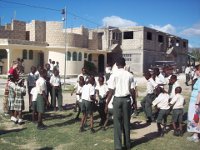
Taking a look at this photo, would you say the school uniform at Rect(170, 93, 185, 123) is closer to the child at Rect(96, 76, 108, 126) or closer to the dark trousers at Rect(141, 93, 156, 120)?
the dark trousers at Rect(141, 93, 156, 120)

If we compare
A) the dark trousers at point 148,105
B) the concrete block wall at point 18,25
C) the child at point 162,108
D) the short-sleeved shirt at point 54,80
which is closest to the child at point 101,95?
the dark trousers at point 148,105

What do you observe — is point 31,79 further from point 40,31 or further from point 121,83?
point 40,31

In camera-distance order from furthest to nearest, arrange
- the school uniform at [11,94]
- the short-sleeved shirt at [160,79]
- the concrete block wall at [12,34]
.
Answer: the concrete block wall at [12,34], the short-sleeved shirt at [160,79], the school uniform at [11,94]

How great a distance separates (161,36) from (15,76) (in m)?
39.1

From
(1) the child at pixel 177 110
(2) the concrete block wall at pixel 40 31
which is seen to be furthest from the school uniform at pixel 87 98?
(2) the concrete block wall at pixel 40 31

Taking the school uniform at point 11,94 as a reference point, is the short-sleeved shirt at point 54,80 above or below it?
above

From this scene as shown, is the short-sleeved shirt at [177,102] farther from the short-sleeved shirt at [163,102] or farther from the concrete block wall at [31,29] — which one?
the concrete block wall at [31,29]

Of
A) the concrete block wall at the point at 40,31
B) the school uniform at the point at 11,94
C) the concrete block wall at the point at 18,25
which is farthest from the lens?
the concrete block wall at the point at 40,31

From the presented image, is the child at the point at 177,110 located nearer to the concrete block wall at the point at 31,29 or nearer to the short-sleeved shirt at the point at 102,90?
the short-sleeved shirt at the point at 102,90

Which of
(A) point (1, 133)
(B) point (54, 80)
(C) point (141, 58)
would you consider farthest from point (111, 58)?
(A) point (1, 133)

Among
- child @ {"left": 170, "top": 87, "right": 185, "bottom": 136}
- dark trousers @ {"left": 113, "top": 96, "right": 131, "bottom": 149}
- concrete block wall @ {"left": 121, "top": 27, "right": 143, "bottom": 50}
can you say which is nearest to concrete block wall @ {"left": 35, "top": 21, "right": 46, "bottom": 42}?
concrete block wall @ {"left": 121, "top": 27, "right": 143, "bottom": 50}

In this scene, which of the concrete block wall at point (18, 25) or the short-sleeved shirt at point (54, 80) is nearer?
the short-sleeved shirt at point (54, 80)

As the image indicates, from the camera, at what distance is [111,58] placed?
4316 cm

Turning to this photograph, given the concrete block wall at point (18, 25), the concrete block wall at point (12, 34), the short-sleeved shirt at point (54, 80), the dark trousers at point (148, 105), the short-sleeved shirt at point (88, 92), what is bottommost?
the dark trousers at point (148, 105)
